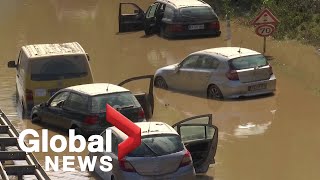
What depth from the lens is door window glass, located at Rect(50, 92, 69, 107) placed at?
1781 centimetres

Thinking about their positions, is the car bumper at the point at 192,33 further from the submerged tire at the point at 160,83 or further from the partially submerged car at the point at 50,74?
the partially submerged car at the point at 50,74

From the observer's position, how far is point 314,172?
584 inches

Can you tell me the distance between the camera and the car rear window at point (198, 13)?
29672mm

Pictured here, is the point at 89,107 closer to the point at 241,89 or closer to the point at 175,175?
the point at 175,175

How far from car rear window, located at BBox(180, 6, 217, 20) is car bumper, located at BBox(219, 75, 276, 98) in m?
9.39

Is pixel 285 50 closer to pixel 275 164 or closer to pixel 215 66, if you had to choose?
pixel 215 66

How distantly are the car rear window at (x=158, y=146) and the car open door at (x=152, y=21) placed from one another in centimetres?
1779

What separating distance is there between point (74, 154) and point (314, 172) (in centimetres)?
497

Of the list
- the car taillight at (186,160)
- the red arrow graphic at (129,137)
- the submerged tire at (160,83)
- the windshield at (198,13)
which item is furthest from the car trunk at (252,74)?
the windshield at (198,13)

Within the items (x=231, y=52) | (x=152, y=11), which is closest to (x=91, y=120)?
(x=231, y=52)

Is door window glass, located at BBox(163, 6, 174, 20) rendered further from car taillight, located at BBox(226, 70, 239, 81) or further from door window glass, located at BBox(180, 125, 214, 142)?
door window glass, located at BBox(180, 125, 214, 142)

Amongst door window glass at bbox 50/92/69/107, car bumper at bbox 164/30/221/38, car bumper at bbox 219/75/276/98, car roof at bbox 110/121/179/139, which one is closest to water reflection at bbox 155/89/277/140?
car bumper at bbox 219/75/276/98

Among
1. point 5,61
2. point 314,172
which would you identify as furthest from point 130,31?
point 314,172

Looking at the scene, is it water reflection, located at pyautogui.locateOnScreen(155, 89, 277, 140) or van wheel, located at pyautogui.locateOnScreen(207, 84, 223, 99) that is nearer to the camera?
water reflection, located at pyautogui.locateOnScreen(155, 89, 277, 140)
